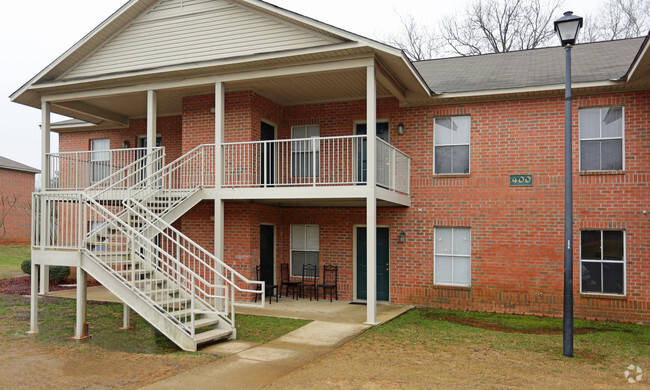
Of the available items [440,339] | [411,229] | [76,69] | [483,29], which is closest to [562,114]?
[411,229]

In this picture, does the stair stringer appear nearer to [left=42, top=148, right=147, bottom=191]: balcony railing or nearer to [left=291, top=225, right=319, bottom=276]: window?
[left=42, top=148, right=147, bottom=191]: balcony railing

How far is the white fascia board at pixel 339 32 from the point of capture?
10086mm

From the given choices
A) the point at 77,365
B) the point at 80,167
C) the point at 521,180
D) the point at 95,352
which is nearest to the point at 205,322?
the point at 95,352

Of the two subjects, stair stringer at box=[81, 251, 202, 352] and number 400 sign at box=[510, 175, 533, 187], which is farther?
number 400 sign at box=[510, 175, 533, 187]

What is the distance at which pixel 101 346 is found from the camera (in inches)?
341

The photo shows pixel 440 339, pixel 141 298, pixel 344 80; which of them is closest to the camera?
pixel 141 298

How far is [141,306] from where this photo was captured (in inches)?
335

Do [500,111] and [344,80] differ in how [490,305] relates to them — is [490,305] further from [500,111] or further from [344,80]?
[344,80]

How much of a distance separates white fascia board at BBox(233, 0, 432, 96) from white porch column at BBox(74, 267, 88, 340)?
653cm

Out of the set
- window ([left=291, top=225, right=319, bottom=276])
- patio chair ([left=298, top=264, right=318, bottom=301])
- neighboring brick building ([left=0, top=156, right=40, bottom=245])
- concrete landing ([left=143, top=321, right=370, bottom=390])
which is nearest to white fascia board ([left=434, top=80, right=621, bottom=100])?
window ([left=291, top=225, right=319, bottom=276])

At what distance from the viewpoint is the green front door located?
1326 cm

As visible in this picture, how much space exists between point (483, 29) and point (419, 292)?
18531 millimetres

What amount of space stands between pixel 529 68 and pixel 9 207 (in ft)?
89.9

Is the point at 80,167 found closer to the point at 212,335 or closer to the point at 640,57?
the point at 212,335
